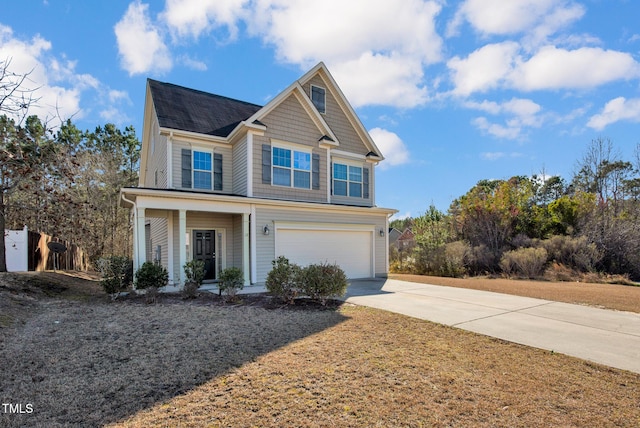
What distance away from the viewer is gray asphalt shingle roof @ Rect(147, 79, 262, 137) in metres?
13.2

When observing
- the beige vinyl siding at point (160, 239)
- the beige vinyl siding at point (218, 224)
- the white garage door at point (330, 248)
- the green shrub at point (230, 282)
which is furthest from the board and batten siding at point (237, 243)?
the green shrub at point (230, 282)

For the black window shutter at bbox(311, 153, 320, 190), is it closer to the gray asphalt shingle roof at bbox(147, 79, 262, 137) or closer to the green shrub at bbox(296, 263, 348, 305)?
the gray asphalt shingle roof at bbox(147, 79, 262, 137)

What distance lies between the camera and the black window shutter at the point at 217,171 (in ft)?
44.6

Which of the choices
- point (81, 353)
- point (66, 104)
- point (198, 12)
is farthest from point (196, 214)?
point (81, 353)

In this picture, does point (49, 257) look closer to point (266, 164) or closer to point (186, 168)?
point (186, 168)

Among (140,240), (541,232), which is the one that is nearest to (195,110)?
(140,240)

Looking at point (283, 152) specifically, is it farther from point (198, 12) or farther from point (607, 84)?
point (607, 84)

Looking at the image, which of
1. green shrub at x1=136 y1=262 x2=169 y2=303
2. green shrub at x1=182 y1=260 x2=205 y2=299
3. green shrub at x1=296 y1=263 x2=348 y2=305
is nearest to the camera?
green shrub at x1=296 y1=263 x2=348 y2=305

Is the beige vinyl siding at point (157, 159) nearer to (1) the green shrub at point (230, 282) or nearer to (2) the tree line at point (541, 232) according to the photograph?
(1) the green shrub at point (230, 282)

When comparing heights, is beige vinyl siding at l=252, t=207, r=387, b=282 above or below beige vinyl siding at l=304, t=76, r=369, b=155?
below

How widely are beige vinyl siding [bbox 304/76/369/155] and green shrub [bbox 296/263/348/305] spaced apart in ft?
28.9

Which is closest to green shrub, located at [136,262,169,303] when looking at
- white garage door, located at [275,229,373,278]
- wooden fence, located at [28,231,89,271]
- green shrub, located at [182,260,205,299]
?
green shrub, located at [182,260,205,299]

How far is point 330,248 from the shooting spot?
553 inches

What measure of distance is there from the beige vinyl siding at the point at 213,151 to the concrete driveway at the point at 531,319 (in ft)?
22.1
